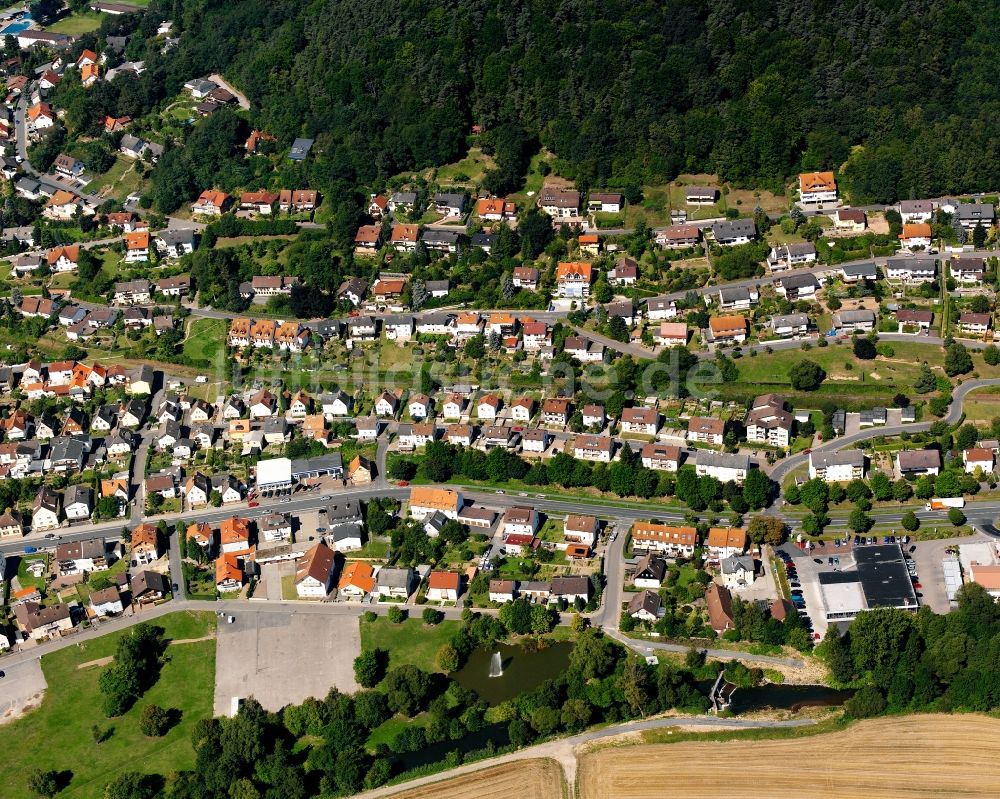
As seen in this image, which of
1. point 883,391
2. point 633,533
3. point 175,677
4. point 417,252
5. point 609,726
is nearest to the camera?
point 609,726

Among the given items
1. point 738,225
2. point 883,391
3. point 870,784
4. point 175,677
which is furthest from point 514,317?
point 870,784

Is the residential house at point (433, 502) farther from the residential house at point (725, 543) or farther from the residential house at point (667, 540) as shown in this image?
the residential house at point (725, 543)

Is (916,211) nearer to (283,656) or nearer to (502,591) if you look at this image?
(502,591)

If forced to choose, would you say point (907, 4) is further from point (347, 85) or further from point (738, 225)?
point (347, 85)

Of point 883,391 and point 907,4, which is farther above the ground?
point 907,4

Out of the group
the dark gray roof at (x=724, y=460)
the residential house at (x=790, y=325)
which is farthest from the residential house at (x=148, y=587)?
the residential house at (x=790, y=325)

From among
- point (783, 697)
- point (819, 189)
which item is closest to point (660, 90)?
point (819, 189)

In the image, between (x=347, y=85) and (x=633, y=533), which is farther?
(x=347, y=85)
